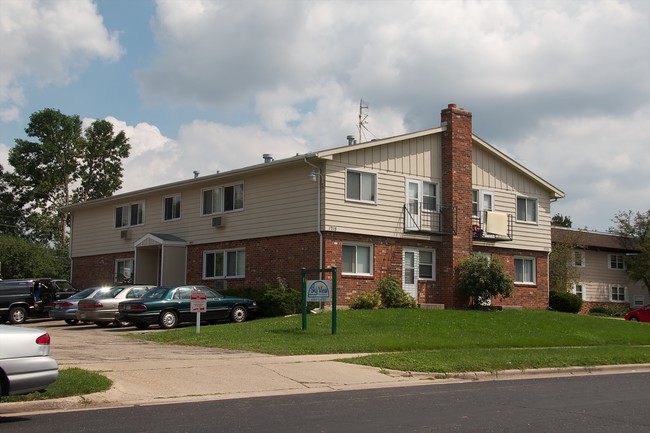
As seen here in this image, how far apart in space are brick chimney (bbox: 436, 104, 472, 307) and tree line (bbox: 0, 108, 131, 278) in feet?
123

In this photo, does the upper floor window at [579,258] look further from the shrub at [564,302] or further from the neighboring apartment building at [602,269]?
the shrub at [564,302]

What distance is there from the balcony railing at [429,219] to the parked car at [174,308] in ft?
23.7

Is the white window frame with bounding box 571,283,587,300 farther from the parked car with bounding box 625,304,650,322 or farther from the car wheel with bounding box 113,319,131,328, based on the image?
the car wheel with bounding box 113,319,131,328

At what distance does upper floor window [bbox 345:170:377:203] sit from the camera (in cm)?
2848

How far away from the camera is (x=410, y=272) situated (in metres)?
30.0

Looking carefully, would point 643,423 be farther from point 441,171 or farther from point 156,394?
point 441,171

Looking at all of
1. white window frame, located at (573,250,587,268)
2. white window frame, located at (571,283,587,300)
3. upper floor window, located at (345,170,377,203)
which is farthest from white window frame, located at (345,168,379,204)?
white window frame, located at (573,250,587,268)

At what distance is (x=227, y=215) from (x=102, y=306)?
7.39m

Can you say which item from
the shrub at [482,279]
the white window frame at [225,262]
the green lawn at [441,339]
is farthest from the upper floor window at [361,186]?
the white window frame at [225,262]

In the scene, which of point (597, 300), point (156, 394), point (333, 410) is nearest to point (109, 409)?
point (156, 394)

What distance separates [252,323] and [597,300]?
95.1 ft

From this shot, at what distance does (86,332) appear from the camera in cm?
2427

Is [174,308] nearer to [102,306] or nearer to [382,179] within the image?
[102,306]

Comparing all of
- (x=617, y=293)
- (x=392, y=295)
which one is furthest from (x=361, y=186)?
(x=617, y=293)
